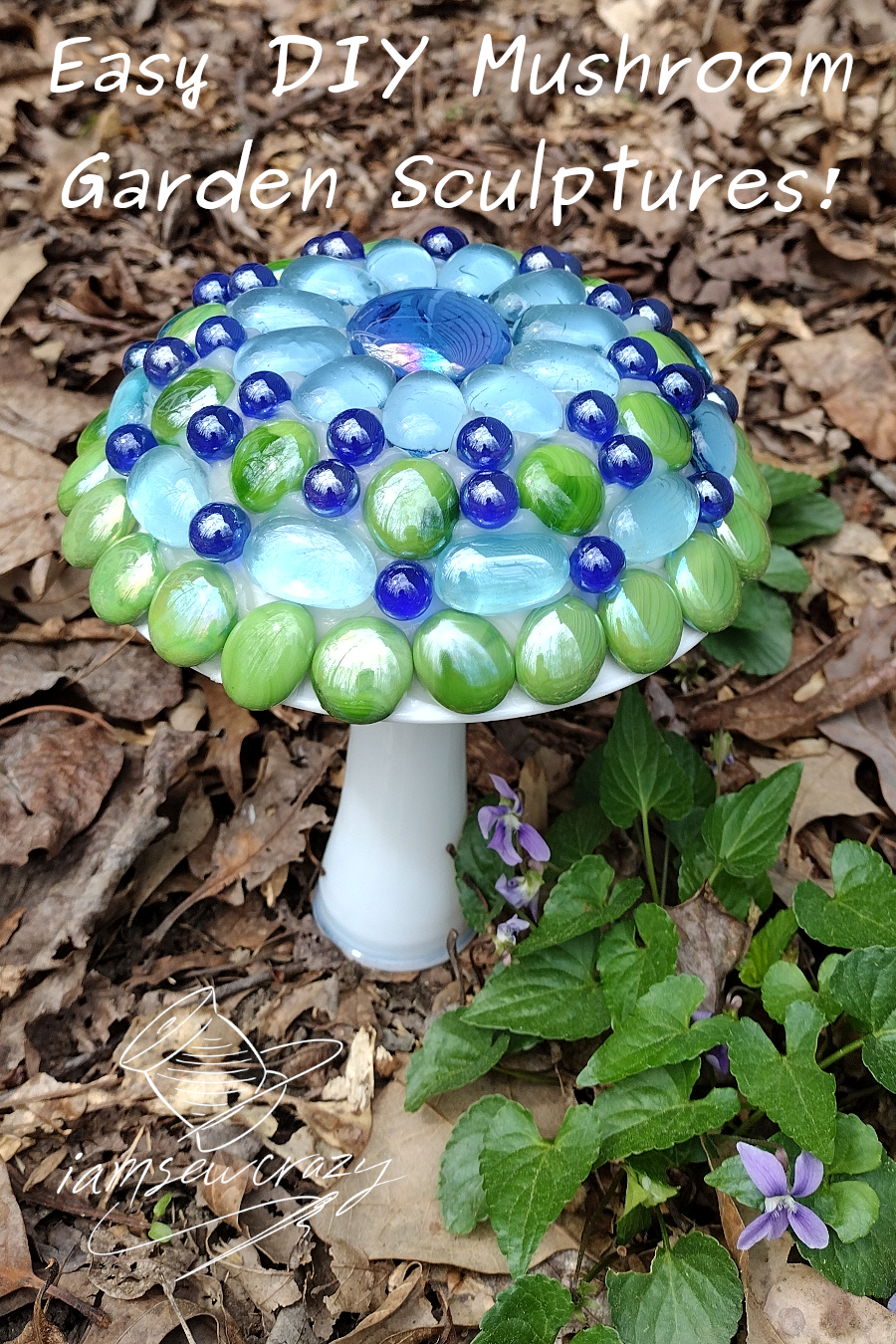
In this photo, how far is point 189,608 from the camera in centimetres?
127

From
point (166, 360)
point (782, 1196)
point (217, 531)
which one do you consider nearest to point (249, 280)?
point (166, 360)

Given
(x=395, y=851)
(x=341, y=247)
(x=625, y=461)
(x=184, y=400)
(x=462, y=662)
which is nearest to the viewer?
(x=462, y=662)

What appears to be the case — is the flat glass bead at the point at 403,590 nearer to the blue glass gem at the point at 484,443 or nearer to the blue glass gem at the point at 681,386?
the blue glass gem at the point at 484,443

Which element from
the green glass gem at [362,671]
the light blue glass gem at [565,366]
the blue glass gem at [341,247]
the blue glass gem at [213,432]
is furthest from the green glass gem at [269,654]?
the blue glass gem at [341,247]

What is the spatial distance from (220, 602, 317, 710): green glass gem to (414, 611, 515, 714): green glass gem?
5.5 inches

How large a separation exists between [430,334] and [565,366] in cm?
20

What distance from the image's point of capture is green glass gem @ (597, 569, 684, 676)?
1.29 m

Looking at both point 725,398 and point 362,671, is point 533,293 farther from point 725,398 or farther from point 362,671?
point 362,671

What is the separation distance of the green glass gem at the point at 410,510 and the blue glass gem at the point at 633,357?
381 millimetres

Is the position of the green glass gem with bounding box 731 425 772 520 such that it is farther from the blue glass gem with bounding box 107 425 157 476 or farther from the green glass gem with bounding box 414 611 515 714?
the blue glass gem with bounding box 107 425 157 476

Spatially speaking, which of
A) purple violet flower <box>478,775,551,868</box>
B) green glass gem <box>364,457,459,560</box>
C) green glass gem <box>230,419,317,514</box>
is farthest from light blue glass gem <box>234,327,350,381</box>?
purple violet flower <box>478,775,551,868</box>

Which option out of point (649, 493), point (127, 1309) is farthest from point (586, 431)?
point (127, 1309)

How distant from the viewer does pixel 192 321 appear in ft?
5.24

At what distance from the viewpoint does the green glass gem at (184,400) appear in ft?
4.59
